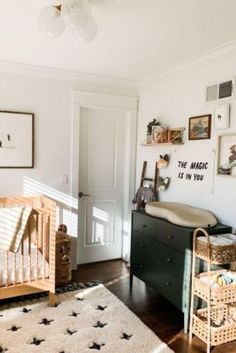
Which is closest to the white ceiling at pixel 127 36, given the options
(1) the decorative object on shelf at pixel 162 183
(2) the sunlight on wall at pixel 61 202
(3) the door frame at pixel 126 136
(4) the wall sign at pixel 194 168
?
(3) the door frame at pixel 126 136

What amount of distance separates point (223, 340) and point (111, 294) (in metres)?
1.14

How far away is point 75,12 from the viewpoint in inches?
64.1

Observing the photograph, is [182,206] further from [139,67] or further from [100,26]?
[100,26]

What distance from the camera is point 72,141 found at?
349 cm

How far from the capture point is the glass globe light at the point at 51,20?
172 centimetres

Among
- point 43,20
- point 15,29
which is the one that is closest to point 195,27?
point 43,20

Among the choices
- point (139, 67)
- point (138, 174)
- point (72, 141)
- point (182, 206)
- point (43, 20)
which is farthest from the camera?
point (138, 174)

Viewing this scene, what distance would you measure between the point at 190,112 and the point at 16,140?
1827 millimetres

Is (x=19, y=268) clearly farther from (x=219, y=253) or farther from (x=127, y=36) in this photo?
(x=127, y=36)

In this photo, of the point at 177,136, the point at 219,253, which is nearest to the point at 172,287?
the point at 219,253

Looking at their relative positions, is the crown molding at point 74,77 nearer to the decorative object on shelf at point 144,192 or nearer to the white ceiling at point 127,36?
the white ceiling at point 127,36

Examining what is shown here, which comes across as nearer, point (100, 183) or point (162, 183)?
point (162, 183)

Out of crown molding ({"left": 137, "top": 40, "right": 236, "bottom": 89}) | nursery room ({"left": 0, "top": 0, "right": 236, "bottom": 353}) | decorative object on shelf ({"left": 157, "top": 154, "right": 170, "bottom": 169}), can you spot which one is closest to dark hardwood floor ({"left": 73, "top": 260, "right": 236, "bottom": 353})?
nursery room ({"left": 0, "top": 0, "right": 236, "bottom": 353})

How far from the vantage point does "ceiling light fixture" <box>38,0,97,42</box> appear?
1626 millimetres
